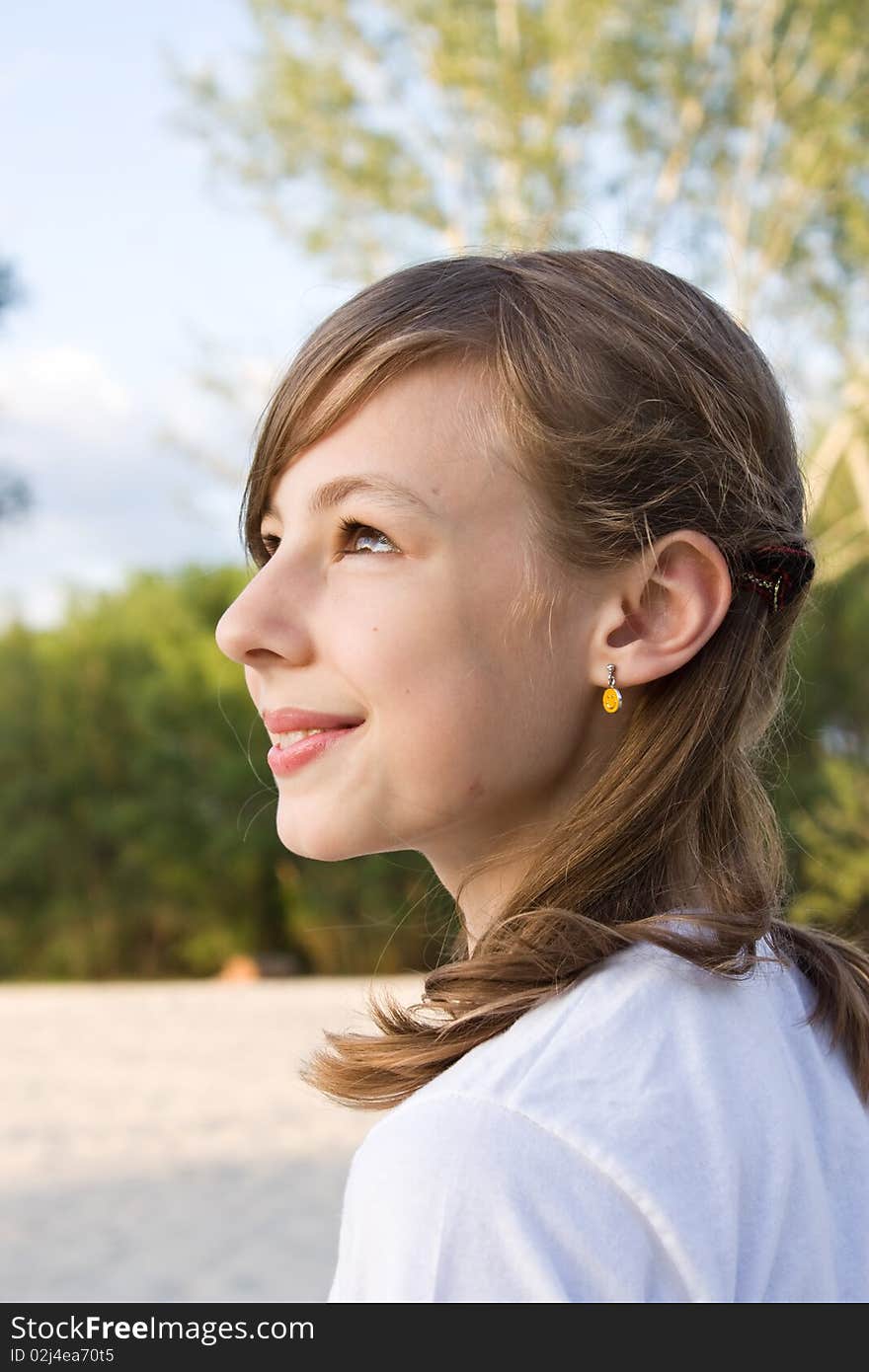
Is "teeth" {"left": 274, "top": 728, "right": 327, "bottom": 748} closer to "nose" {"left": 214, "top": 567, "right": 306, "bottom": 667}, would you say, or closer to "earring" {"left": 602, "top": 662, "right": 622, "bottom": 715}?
"nose" {"left": 214, "top": 567, "right": 306, "bottom": 667}

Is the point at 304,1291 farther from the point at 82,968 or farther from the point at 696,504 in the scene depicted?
the point at 82,968

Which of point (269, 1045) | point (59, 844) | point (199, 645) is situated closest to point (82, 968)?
point (59, 844)

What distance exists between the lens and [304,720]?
1122 mm

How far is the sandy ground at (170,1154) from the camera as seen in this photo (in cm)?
400

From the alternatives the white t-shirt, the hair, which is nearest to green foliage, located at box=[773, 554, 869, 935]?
the hair

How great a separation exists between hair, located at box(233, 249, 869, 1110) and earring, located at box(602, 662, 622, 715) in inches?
1.7

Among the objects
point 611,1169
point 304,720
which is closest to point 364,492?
point 304,720

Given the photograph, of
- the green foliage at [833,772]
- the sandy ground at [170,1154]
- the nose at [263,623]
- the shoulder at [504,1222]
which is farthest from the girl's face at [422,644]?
the green foliage at [833,772]

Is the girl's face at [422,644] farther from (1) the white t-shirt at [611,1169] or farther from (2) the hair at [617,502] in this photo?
(1) the white t-shirt at [611,1169]

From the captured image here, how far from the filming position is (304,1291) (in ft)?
12.5

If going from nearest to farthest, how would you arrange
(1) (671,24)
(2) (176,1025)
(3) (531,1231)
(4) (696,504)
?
1. (3) (531,1231)
2. (4) (696,504)
3. (2) (176,1025)
4. (1) (671,24)

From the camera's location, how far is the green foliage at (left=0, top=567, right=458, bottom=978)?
10805mm

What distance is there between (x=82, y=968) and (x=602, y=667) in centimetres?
1091

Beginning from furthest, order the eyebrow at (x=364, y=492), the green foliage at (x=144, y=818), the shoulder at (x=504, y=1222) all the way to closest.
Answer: the green foliage at (x=144, y=818)
the eyebrow at (x=364, y=492)
the shoulder at (x=504, y=1222)
